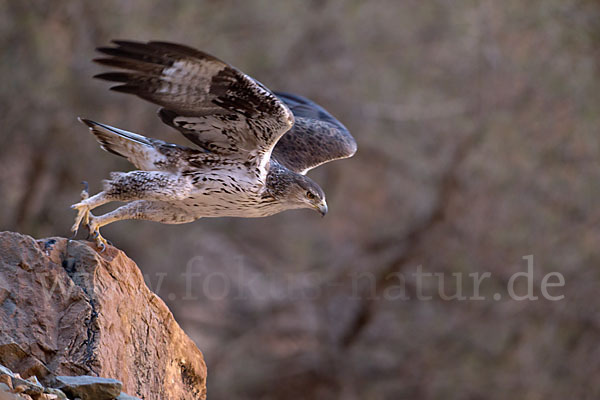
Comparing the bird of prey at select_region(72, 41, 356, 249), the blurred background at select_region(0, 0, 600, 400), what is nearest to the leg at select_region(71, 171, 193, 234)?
the bird of prey at select_region(72, 41, 356, 249)

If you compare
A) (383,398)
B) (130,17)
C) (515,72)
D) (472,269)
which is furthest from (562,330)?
(130,17)

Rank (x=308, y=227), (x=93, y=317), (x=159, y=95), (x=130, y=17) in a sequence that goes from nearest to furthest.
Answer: (x=93, y=317) < (x=159, y=95) < (x=130, y=17) < (x=308, y=227)

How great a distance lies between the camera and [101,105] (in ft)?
41.7

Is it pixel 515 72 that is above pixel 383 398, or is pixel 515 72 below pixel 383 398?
above

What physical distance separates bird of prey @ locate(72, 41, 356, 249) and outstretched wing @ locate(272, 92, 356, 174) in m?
0.80

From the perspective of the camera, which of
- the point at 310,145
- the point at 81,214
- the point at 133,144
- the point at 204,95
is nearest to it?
the point at 81,214

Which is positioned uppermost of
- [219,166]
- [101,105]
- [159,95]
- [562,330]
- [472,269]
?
[159,95]

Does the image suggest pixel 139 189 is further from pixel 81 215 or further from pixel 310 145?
pixel 310 145

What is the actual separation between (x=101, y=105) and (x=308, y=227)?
20.7ft

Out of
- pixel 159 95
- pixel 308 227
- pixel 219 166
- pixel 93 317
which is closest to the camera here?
pixel 93 317

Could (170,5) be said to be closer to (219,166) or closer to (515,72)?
(515,72)

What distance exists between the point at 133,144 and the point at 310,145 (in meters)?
1.95

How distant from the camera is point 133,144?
5.80 m

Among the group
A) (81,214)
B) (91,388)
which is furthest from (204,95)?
(91,388)
